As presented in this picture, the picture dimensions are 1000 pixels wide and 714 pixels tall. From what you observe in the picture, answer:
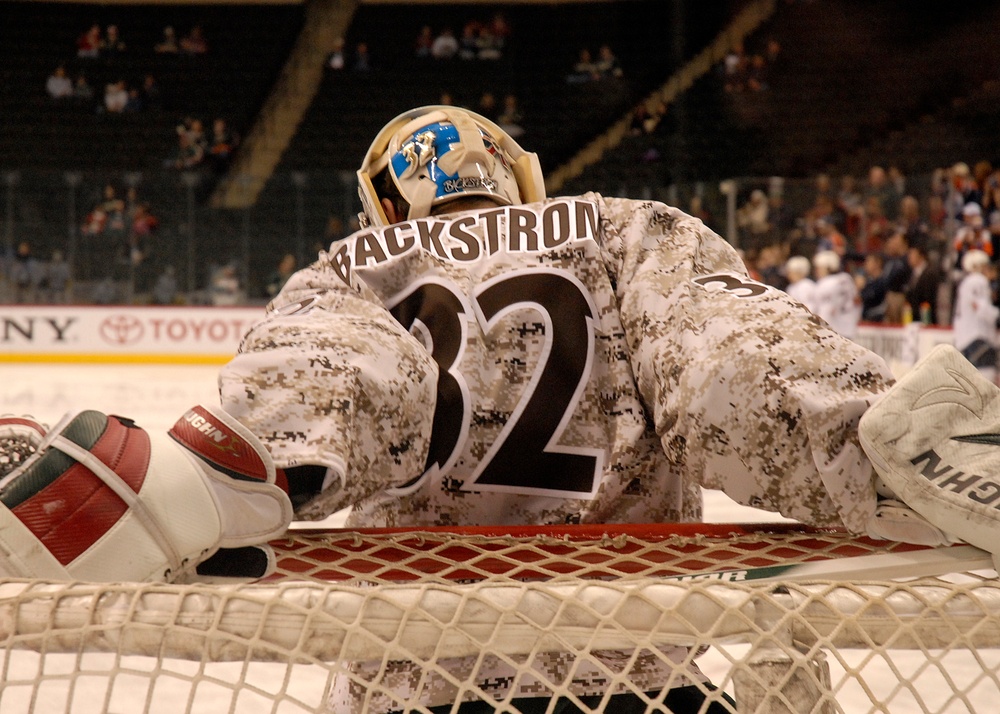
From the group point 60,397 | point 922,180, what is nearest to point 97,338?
point 60,397

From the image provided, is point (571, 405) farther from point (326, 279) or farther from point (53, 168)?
point (53, 168)

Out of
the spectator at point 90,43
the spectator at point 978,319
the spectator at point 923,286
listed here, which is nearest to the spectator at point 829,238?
the spectator at point 923,286

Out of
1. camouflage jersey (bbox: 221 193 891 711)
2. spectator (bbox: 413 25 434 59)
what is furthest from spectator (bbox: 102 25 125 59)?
camouflage jersey (bbox: 221 193 891 711)

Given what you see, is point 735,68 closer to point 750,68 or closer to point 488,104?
point 750,68

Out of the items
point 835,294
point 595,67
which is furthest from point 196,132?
point 835,294

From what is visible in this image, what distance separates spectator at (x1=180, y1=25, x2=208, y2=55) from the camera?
14727mm

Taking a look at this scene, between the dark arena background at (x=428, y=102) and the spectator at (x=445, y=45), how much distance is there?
175 millimetres

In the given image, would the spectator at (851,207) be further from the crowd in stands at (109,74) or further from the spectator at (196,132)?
the crowd in stands at (109,74)

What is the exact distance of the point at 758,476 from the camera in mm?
1163

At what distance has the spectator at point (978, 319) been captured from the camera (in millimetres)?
7691

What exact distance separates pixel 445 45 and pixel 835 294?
8.41m

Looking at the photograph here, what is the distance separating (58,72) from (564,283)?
14.7 meters

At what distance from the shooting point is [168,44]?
1471 centimetres

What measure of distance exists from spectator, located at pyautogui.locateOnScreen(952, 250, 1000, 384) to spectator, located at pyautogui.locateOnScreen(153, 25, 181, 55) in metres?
11.2
